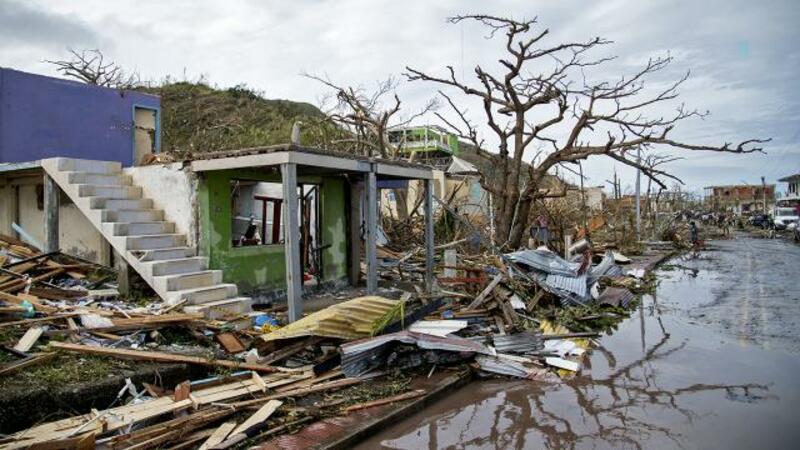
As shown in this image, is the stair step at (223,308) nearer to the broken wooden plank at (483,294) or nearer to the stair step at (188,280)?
the stair step at (188,280)

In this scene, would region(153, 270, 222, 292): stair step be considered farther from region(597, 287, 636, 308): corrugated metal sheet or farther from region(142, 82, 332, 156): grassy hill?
region(142, 82, 332, 156): grassy hill

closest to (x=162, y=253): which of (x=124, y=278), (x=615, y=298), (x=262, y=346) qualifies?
(x=124, y=278)

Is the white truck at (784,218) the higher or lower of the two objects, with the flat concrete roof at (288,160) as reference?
lower

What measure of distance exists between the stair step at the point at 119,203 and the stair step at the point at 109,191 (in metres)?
0.23

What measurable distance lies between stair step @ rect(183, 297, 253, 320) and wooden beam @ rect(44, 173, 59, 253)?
157 inches

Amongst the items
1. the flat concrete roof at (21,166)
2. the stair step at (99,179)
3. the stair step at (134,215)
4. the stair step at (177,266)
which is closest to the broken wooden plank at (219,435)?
the stair step at (177,266)

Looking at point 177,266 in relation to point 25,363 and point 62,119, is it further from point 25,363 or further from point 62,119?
point 62,119

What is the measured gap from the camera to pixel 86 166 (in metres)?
10.9

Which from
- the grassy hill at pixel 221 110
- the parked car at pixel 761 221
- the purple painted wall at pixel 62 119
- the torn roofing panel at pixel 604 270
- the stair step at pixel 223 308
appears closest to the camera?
the stair step at pixel 223 308

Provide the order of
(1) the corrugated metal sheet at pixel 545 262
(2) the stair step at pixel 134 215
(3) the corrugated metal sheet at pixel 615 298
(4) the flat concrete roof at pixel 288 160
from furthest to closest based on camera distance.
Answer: (3) the corrugated metal sheet at pixel 615 298
(1) the corrugated metal sheet at pixel 545 262
(2) the stair step at pixel 134 215
(4) the flat concrete roof at pixel 288 160

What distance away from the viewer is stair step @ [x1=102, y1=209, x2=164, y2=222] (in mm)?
10109

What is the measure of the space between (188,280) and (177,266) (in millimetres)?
403

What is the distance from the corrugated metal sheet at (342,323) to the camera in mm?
7402

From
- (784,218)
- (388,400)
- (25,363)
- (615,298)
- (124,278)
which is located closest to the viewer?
(25,363)
